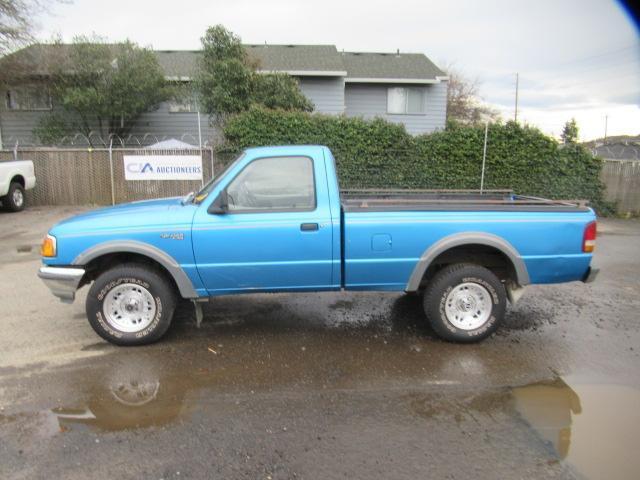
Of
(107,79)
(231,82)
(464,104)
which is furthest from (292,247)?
(464,104)

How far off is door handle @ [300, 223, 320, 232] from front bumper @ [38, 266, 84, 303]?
2037 mm

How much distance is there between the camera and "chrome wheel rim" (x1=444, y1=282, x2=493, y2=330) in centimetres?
456

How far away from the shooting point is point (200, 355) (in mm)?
4344

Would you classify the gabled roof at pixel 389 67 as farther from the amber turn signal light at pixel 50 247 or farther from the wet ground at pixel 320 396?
the amber turn signal light at pixel 50 247

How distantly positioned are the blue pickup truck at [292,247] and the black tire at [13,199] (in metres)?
9.96

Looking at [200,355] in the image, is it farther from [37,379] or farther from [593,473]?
[593,473]

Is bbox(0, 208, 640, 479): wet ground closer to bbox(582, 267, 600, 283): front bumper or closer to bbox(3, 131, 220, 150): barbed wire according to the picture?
bbox(582, 267, 600, 283): front bumper

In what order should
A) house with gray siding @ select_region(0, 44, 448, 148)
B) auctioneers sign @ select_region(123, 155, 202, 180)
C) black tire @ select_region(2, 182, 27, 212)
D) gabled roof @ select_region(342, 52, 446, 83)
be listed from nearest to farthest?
black tire @ select_region(2, 182, 27, 212) → auctioneers sign @ select_region(123, 155, 202, 180) → house with gray siding @ select_region(0, 44, 448, 148) → gabled roof @ select_region(342, 52, 446, 83)

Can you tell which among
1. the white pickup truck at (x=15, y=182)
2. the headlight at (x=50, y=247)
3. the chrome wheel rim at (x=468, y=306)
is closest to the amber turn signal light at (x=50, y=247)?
the headlight at (x=50, y=247)

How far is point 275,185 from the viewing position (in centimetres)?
449

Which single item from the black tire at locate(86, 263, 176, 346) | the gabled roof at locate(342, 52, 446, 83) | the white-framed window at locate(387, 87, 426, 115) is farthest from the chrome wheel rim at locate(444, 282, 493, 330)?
the white-framed window at locate(387, 87, 426, 115)

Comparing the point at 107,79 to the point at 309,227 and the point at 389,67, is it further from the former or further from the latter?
the point at 309,227

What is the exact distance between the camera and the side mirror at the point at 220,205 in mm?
4234

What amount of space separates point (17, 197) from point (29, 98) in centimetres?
776
